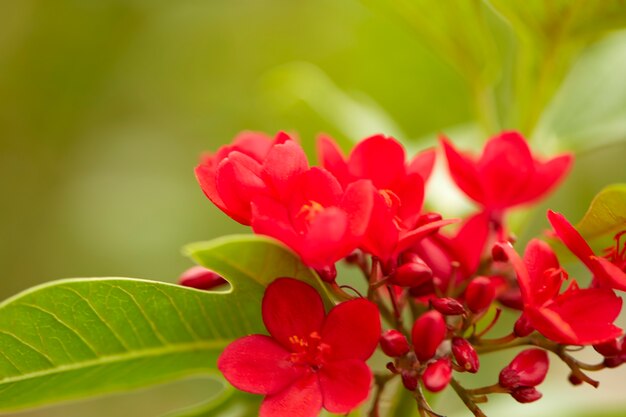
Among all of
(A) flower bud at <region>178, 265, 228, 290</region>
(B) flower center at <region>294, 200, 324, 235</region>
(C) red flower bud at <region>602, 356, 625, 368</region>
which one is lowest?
(C) red flower bud at <region>602, 356, 625, 368</region>

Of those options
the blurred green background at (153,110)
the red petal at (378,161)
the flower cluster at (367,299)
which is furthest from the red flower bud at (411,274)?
the blurred green background at (153,110)

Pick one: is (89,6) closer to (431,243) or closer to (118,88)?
(118,88)

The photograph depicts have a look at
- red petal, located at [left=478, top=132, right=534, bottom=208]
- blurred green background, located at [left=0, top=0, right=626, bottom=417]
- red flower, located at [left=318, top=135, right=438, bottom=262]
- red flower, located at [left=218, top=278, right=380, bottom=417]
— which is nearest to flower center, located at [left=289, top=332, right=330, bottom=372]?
red flower, located at [left=218, top=278, right=380, bottom=417]

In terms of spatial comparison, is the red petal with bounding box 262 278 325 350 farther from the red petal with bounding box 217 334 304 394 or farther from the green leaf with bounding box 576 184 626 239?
the green leaf with bounding box 576 184 626 239

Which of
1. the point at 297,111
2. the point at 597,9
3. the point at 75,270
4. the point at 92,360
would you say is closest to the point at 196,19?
the point at 75,270

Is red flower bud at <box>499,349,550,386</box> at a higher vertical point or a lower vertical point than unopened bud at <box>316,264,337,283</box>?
lower

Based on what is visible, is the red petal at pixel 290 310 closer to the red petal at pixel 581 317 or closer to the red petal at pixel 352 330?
the red petal at pixel 352 330

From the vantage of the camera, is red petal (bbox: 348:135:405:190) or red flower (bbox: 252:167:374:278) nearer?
red flower (bbox: 252:167:374:278)
